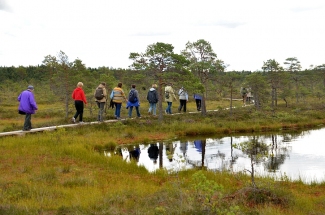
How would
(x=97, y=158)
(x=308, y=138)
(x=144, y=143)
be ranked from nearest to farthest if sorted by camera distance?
(x=97, y=158)
(x=144, y=143)
(x=308, y=138)

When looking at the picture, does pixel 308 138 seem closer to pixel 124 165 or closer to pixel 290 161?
pixel 290 161

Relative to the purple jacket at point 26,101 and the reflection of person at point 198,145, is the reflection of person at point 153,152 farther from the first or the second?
the purple jacket at point 26,101

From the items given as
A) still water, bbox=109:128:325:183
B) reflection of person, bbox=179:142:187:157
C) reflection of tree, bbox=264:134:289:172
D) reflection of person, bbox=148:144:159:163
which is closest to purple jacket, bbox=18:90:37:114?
still water, bbox=109:128:325:183

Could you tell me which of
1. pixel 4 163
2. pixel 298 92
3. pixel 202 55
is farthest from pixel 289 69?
pixel 4 163

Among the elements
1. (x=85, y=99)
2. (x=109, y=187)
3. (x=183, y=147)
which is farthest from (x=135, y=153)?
(x=109, y=187)

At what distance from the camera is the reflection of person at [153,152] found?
13.1m

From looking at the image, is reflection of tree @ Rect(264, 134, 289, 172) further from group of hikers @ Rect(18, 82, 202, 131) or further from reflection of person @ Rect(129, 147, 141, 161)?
group of hikers @ Rect(18, 82, 202, 131)

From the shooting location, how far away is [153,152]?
46.5ft

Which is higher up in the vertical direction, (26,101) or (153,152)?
(26,101)

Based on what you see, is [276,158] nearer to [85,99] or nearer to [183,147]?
[183,147]

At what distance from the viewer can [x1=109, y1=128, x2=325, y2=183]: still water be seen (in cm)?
1093

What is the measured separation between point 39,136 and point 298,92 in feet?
110

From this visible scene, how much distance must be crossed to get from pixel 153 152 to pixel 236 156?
344 cm

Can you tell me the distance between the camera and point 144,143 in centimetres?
1592
